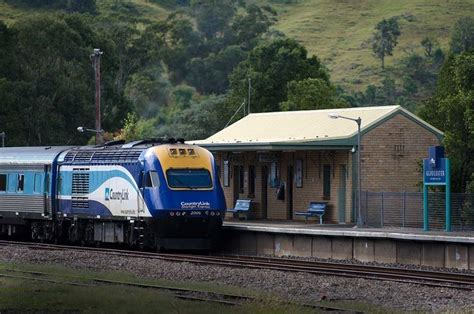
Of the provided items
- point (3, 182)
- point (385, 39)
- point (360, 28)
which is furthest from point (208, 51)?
point (3, 182)

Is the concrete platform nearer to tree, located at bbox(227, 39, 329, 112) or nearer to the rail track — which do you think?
the rail track

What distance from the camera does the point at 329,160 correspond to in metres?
44.9

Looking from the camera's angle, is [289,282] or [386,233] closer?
[289,282]

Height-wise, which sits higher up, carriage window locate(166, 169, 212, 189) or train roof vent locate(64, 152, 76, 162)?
train roof vent locate(64, 152, 76, 162)

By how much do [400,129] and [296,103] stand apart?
99.1 feet

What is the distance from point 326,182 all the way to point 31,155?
36.4 feet

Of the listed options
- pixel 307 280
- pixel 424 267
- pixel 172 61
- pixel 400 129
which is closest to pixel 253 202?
pixel 400 129

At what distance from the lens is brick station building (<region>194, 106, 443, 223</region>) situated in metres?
43.8

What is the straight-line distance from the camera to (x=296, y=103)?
246ft

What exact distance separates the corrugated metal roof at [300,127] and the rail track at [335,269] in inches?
404

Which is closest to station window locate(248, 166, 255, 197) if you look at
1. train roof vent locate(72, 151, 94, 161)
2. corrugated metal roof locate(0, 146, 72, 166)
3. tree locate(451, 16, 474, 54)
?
corrugated metal roof locate(0, 146, 72, 166)

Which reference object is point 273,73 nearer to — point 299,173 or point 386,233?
point 299,173

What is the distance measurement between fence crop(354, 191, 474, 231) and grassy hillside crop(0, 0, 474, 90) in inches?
4132

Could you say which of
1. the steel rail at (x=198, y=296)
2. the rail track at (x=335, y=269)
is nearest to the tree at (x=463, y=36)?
the rail track at (x=335, y=269)
